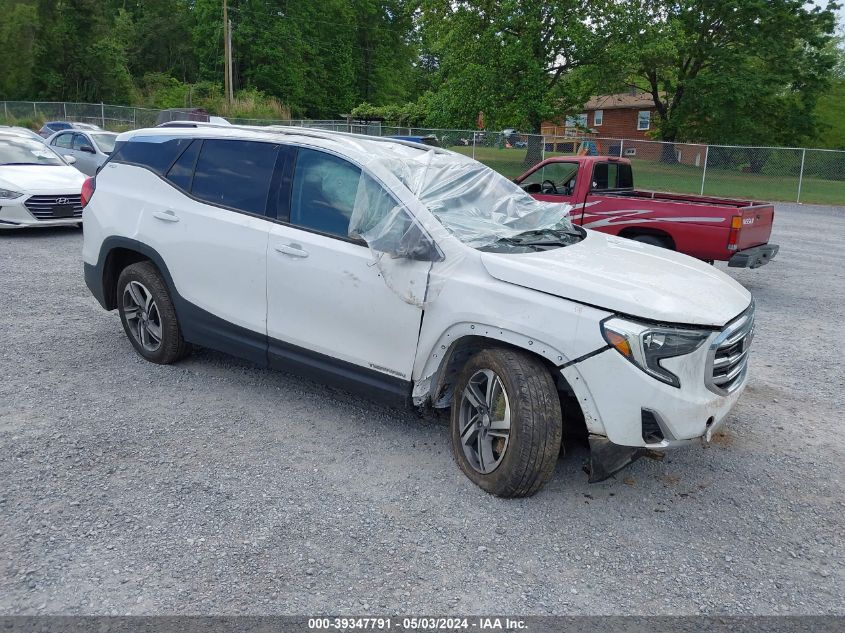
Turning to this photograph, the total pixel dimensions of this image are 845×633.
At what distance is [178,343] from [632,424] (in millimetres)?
3515

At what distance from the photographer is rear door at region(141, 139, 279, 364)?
481cm

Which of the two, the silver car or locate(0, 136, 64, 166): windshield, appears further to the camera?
the silver car

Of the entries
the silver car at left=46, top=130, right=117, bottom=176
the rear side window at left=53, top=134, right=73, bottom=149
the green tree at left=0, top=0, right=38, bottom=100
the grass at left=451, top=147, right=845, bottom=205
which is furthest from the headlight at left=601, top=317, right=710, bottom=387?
the green tree at left=0, top=0, right=38, bottom=100

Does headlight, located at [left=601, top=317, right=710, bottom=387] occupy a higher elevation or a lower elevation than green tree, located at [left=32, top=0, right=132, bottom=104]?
lower

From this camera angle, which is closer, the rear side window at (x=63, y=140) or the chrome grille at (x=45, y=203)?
the chrome grille at (x=45, y=203)

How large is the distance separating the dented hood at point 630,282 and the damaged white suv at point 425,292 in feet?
0.05

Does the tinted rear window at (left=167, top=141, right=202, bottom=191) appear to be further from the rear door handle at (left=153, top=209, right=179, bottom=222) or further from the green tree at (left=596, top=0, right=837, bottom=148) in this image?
the green tree at (left=596, top=0, right=837, bottom=148)

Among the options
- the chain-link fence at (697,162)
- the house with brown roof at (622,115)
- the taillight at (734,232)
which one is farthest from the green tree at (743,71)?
the taillight at (734,232)

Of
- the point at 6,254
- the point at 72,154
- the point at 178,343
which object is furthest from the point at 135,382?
the point at 72,154

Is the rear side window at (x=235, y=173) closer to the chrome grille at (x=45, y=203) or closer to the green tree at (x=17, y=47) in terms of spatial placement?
the chrome grille at (x=45, y=203)

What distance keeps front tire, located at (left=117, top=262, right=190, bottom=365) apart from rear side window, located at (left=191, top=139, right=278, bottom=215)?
0.80m

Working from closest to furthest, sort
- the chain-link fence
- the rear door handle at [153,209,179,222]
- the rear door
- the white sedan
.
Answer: the rear door → the rear door handle at [153,209,179,222] → the white sedan → the chain-link fence

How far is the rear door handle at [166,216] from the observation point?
5.21 m

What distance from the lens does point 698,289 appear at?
3.96 meters
